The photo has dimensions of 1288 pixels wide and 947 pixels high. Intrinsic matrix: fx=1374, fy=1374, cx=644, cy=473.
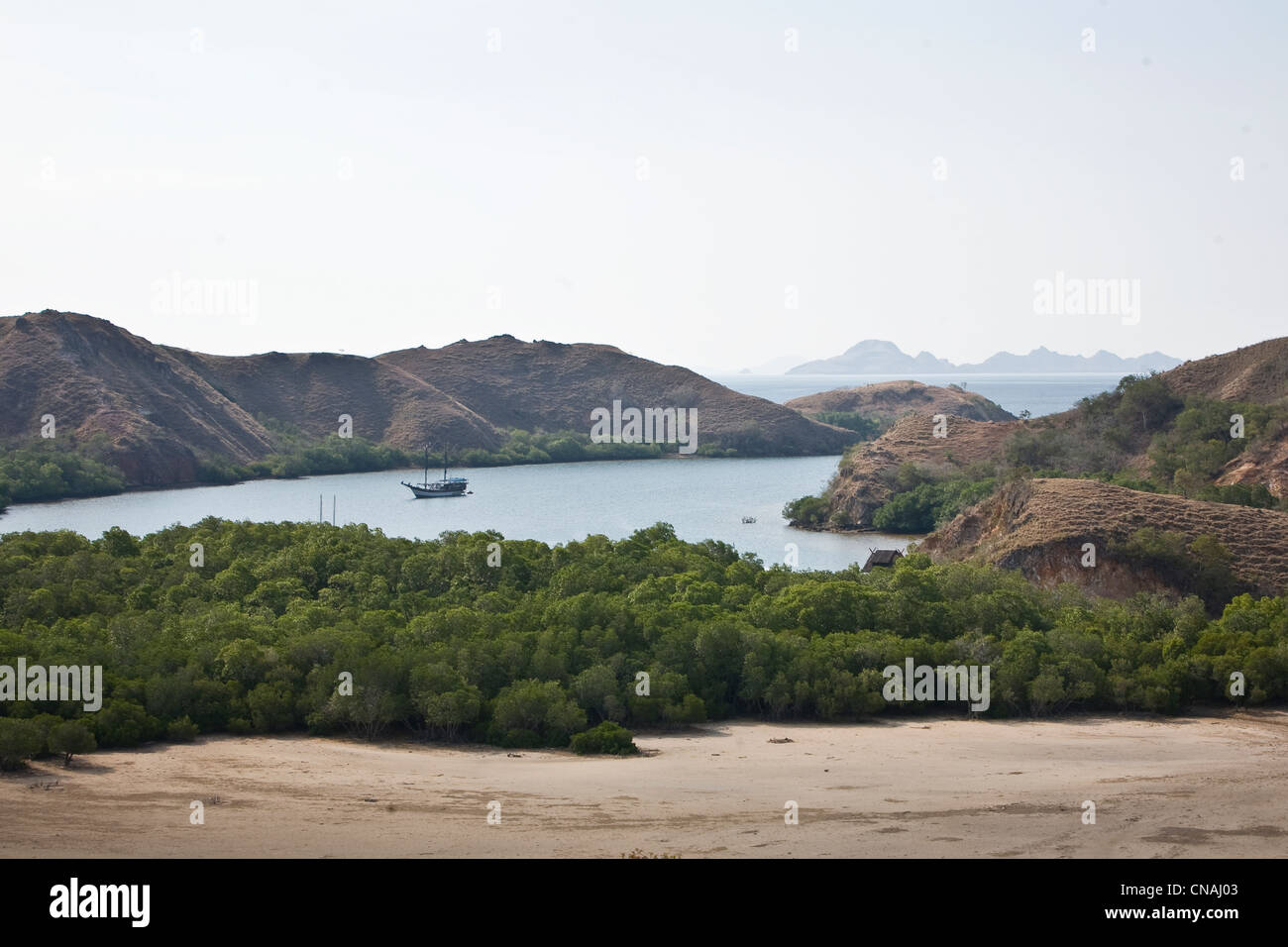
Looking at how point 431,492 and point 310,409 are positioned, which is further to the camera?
point 310,409

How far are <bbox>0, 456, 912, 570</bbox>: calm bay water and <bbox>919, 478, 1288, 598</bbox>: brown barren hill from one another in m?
9.45

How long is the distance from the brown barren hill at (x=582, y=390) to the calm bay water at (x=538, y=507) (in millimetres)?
26138

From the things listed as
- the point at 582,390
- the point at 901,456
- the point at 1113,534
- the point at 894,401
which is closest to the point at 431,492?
the point at 901,456

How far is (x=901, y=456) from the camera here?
262 feet

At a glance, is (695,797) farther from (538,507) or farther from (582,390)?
(582,390)

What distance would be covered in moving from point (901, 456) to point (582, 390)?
235ft

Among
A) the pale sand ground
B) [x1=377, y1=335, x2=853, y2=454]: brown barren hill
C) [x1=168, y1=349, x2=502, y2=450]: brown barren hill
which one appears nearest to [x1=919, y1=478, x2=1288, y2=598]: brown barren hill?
the pale sand ground

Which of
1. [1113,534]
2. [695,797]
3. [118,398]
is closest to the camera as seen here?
[695,797]

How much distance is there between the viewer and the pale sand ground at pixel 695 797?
55.5 feet

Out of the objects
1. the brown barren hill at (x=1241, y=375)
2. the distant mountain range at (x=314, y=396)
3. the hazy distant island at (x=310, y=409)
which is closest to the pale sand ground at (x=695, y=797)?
the brown barren hill at (x=1241, y=375)

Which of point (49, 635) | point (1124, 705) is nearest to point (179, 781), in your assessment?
point (49, 635)

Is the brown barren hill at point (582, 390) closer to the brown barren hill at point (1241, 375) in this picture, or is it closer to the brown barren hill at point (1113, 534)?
the brown barren hill at point (1241, 375)

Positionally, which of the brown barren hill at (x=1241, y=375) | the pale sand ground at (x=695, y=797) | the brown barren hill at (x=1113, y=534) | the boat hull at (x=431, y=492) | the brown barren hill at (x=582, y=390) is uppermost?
the brown barren hill at (x=582, y=390)
